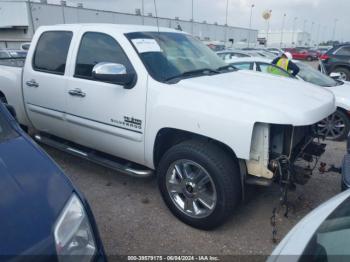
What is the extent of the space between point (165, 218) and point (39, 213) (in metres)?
1.95

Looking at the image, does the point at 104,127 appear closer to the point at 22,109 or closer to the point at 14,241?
the point at 22,109

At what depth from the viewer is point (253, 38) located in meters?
99.8

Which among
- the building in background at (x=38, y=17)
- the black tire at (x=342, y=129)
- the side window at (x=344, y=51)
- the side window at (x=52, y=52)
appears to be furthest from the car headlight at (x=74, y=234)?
the building in background at (x=38, y=17)

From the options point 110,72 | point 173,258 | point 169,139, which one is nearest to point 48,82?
point 110,72

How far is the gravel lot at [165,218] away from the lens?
2926 millimetres

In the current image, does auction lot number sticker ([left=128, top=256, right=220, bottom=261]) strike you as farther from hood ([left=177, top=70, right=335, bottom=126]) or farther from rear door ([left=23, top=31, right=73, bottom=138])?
rear door ([left=23, top=31, right=73, bottom=138])

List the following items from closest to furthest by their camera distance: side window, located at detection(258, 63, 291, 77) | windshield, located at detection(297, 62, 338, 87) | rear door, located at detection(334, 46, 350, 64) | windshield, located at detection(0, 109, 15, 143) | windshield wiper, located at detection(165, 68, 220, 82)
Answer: windshield, located at detection(0, 109, 15, 143)
windshield wiper, located at detection(165, 68, 220, 82)
side window, located at detection(258, 63, 291, 77)
windshield, located at detection(297, 62, 338, 87)
rear door, located at detection(334, 46, 350, 64)

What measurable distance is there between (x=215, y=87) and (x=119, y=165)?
1.41 meters

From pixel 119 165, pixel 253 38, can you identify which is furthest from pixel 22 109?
pixel 253 38

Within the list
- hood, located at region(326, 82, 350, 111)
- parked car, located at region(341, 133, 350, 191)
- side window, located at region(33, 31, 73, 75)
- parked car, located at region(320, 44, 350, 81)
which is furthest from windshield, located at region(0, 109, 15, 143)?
parked car, located at region(320, 44, 350, 81)

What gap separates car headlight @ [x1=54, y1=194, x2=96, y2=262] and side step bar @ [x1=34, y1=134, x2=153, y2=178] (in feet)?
5.41

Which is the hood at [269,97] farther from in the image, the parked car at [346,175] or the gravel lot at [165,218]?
the gravel lot at [165,218]

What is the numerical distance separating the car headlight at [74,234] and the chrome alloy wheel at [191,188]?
54.9 inches

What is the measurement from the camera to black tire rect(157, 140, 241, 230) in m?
2.82
